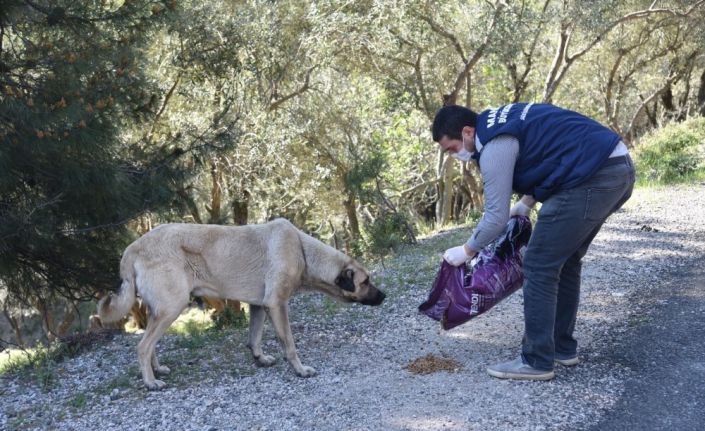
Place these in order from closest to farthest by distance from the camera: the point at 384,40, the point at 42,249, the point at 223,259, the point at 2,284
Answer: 1. the point at 223,259
2. the point at 42,249
3. the point at 2,284
4. the point at 384,40

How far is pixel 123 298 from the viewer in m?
6.34

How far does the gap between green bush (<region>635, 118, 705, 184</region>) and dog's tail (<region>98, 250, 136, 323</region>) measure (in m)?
12.5

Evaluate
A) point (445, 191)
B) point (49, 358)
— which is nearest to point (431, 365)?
point (49, 358)

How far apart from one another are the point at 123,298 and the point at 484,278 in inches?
121

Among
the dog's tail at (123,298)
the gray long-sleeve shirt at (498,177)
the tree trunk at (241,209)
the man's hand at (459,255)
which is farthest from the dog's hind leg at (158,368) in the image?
the tree trunk at (241,209)

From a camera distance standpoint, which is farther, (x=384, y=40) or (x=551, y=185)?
(x=384, y=40)

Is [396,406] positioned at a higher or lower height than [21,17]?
lower

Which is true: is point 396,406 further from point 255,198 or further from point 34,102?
point 255,198

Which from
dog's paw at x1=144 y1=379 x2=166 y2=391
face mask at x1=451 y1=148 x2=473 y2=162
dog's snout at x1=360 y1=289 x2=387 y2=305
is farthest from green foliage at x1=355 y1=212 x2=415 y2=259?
face mask at x1=451 y1=148 x2=473 y2=162

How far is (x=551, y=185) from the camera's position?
513cm

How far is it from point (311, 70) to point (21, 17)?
31.9 ft

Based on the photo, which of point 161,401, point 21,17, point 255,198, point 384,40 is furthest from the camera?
point 255,198

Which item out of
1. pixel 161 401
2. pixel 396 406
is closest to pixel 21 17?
pixel 161 401

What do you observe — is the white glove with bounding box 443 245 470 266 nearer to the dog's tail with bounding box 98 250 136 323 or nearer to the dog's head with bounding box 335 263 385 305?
the dog's head with bounding box 335 263 385 305
